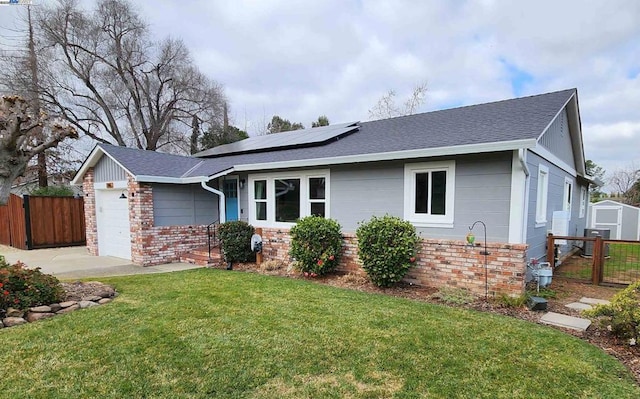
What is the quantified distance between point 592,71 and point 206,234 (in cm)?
1613

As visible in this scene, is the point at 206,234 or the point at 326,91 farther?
the point at 326,91

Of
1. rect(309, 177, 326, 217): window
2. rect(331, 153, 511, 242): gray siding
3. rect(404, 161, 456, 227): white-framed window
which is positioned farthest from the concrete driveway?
rect(404, 161, 456, 227): white-framed window

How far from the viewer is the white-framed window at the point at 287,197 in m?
8.59

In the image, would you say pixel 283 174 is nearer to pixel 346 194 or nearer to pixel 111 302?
pixel 346 194

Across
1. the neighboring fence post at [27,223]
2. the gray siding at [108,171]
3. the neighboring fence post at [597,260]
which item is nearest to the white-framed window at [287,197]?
the gray siding at [108,171]

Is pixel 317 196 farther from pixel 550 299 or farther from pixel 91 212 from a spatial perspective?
pixel 91 212

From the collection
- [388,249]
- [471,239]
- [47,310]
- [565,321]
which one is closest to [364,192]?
[388,249]

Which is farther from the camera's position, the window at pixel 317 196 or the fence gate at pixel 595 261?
the window at pixel 317 196

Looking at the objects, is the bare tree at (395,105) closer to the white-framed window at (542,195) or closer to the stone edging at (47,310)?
the white-framed window at (542,195)

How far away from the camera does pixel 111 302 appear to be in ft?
17.9

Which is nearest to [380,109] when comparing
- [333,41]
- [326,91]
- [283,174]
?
[326,91]

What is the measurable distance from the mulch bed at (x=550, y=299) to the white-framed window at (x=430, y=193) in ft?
4.75

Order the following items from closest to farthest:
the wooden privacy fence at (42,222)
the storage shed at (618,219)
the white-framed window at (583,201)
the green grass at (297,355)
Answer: the green grass at (297,355)
the wooden privacy fence at (42,222)
the white-framed window at (583,201)
the storage shed at (618,219)

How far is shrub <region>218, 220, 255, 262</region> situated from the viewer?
29.2 feet
